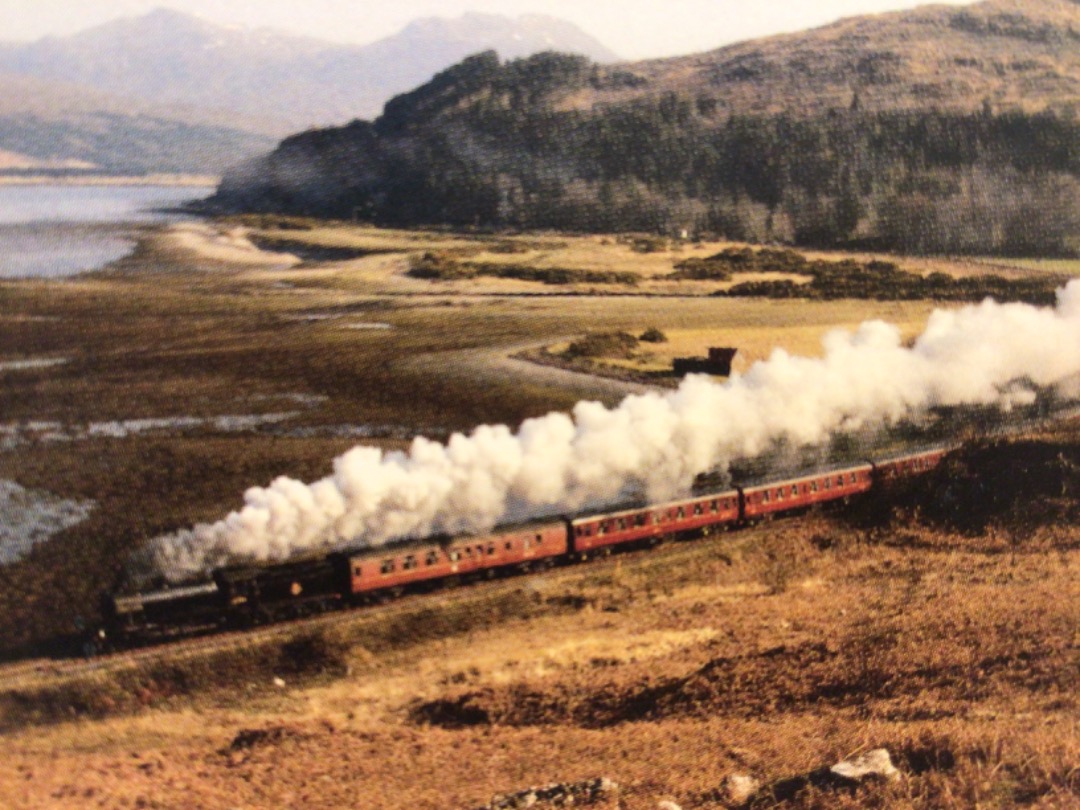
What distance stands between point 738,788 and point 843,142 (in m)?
8.64

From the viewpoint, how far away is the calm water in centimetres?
912

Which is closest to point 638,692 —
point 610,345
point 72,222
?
point 610,345

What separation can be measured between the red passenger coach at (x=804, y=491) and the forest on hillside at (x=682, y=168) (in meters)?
3.29

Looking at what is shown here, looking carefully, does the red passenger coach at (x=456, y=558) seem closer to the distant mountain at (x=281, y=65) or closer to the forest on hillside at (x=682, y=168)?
the forest on hillside at (x=682, y=168)

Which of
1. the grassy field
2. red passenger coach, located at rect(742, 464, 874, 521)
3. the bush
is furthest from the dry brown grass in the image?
the bush

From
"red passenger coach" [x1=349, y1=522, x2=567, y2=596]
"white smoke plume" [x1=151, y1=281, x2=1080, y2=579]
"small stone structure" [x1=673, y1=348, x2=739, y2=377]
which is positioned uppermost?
"small stone structure" [x1=673, y1=348, x2=739, y2=377]

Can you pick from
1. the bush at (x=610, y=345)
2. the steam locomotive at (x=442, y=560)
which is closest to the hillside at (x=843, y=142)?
the bush at (x=610, y=345)

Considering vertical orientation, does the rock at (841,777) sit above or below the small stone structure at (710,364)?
below

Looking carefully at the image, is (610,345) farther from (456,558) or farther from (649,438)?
(456,558)

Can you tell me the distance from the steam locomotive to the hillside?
11.6 feet

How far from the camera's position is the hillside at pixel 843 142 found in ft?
37.2

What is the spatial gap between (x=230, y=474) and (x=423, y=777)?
3.92 metres

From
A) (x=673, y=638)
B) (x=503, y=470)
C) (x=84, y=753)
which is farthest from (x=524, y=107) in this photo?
(x=84, y=753)

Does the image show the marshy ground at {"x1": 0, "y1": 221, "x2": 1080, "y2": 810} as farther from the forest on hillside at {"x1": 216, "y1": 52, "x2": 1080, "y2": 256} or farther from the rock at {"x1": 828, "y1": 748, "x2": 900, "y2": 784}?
the forest on hillside at {"x1": 216, "y1": 52, "x2": 1080, "y2": 256}
